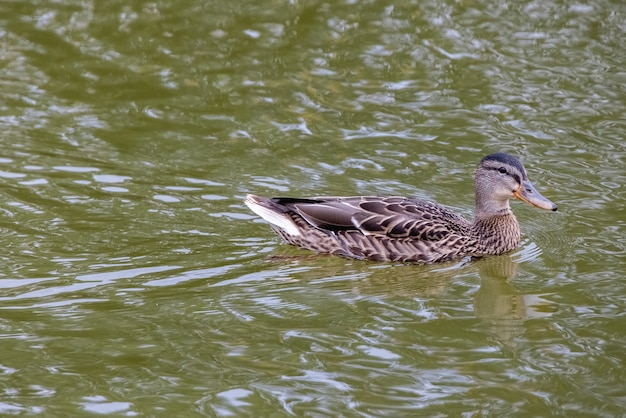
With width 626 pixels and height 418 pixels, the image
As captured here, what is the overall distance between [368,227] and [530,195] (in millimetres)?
1428

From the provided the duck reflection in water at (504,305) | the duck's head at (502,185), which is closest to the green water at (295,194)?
the duck reflection in water at (504,305)

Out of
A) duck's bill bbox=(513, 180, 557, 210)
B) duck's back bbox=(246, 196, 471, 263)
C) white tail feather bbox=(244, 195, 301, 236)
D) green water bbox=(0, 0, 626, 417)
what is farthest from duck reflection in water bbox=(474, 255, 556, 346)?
white tail feather bbox=(244, 195, 301, 236)

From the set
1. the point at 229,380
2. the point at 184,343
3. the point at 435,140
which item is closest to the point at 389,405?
the point at 229,380

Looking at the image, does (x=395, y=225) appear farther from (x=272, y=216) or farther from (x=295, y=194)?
(x=295, y=194)

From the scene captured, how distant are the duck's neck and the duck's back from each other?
0.49 ft

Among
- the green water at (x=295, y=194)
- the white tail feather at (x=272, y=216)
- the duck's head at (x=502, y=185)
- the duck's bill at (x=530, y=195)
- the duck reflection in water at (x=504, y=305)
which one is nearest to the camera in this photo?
the green water at (x=295, y=194)

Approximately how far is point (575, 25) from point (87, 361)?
365 inches

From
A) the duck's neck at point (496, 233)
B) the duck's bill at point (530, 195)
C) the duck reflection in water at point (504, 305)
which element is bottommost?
the duck reflection in water at point (504, 305)

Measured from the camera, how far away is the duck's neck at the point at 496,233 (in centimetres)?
1002

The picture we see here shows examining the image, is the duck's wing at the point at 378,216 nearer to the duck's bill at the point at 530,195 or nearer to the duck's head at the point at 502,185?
the duck's head at the point at 502,185

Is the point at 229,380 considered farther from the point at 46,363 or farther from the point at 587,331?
the point at 587,331

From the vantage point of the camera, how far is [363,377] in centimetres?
719

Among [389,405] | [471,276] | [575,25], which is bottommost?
[389,405]

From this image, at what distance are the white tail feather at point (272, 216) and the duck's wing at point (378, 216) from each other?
153 mm
